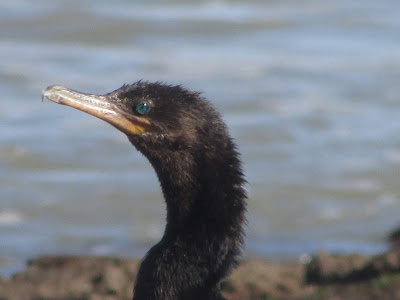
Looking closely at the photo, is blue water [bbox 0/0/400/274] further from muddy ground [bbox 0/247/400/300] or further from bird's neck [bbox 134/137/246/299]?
bird's neck [bbox 134/137/246/299]

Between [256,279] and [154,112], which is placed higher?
[154,112]

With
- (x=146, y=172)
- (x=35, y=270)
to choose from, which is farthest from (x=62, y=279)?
(x=146, y=172)

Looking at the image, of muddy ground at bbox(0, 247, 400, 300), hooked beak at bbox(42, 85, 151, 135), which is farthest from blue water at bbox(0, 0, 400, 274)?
hooked beak at bbox(42, 85, 151, 135)

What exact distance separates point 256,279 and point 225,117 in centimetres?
437

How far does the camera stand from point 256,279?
781cm

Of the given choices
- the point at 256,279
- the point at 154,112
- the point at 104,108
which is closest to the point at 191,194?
the point at 154,112

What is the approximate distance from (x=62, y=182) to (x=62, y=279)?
2804 mm

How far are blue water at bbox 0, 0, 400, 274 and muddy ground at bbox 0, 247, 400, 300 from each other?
1.02 metres

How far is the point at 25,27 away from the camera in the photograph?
605 inches

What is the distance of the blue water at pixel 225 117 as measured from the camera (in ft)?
32.5

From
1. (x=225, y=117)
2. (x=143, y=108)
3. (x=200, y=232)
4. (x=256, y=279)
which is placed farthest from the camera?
(x=225, y=117)

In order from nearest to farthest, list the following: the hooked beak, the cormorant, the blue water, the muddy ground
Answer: the cormorant, the hooked beak, the muddy ground, the blue water

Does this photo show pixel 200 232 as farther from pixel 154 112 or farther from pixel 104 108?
pixel 104 108

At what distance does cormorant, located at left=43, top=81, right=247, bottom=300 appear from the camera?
4578 mm
